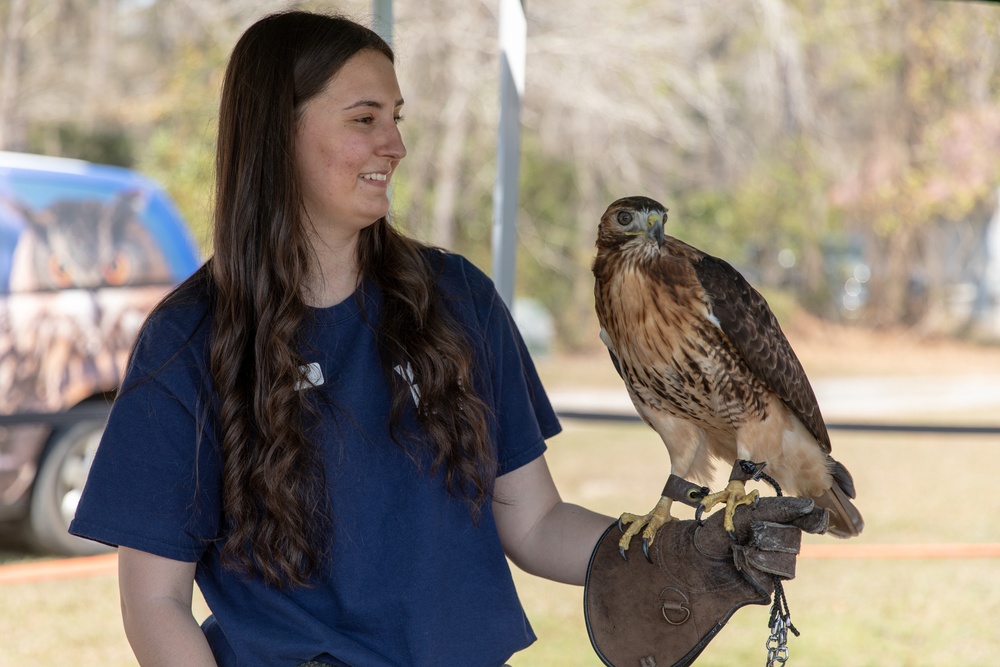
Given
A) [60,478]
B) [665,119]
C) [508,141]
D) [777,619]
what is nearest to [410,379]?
[777,619]

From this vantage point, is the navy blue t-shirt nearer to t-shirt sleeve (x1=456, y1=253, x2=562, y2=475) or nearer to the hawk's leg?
t-shirt sleeve (x1=456, y1=253, x2=562, y2=475)

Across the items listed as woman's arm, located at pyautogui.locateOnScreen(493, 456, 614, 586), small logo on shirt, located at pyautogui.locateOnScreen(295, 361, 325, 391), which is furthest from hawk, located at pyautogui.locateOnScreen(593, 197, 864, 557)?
small logo on shirt, located at pyautogui.locateOnScreen(295, 361, 325, 391)

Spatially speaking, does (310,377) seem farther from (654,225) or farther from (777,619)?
(777,619)

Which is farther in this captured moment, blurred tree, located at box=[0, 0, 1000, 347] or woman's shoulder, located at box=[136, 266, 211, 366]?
blurred tree, located at box=[0, 0, 1000, 347]

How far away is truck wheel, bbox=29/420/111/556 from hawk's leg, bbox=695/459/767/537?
146 inches

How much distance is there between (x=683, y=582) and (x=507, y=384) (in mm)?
494

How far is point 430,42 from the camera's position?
1062cm

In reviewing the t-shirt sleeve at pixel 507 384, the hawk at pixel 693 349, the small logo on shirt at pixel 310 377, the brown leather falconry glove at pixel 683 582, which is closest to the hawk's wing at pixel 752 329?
the hawk at pixel 693 349

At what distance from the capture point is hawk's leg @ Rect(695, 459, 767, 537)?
1.81m

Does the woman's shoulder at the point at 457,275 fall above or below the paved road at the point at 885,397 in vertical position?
above

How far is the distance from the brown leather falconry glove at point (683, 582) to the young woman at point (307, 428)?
9cm

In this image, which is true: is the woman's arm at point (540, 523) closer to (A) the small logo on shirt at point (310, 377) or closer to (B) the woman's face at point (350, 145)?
(A) the small logo on shirt at point (310, 377)

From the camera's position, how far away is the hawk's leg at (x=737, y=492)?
71.3 inches

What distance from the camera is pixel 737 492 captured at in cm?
185
